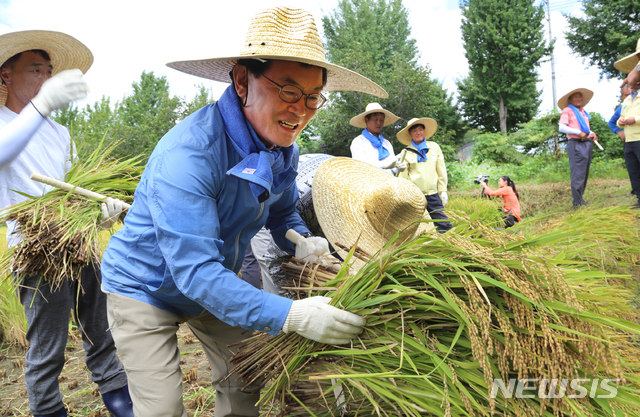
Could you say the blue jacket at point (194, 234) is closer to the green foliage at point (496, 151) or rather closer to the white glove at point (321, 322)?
the white glove at point (321, 322)

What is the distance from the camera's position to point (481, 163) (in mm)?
16875

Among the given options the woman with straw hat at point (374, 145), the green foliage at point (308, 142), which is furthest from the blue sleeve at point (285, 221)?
the green foliage at point (308, 142)

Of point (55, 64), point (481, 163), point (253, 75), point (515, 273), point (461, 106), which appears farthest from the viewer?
point (461, 106)

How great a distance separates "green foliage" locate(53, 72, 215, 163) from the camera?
1984 cm

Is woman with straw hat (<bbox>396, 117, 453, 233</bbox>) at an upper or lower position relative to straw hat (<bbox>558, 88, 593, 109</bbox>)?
lower

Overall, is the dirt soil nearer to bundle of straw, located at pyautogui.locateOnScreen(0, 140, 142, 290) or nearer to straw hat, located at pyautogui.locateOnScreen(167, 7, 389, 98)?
bundle of straw, located at pyautogui.locateOnScreen(0, 140, 142, 290)

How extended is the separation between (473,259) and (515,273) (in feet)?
0.42

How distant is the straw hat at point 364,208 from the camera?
2.66 meters

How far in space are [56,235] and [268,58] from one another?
1.52 m

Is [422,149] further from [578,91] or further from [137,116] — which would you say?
[137,116]

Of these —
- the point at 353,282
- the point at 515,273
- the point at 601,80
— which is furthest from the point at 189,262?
the point at 601,80

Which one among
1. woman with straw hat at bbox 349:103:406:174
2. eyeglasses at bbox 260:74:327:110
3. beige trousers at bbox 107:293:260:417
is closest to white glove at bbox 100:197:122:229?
beige trousers at bbox 107:293:260:417

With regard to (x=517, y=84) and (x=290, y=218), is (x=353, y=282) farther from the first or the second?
(x=517, y=84)

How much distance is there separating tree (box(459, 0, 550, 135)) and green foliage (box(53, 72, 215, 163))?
46.4 feet
